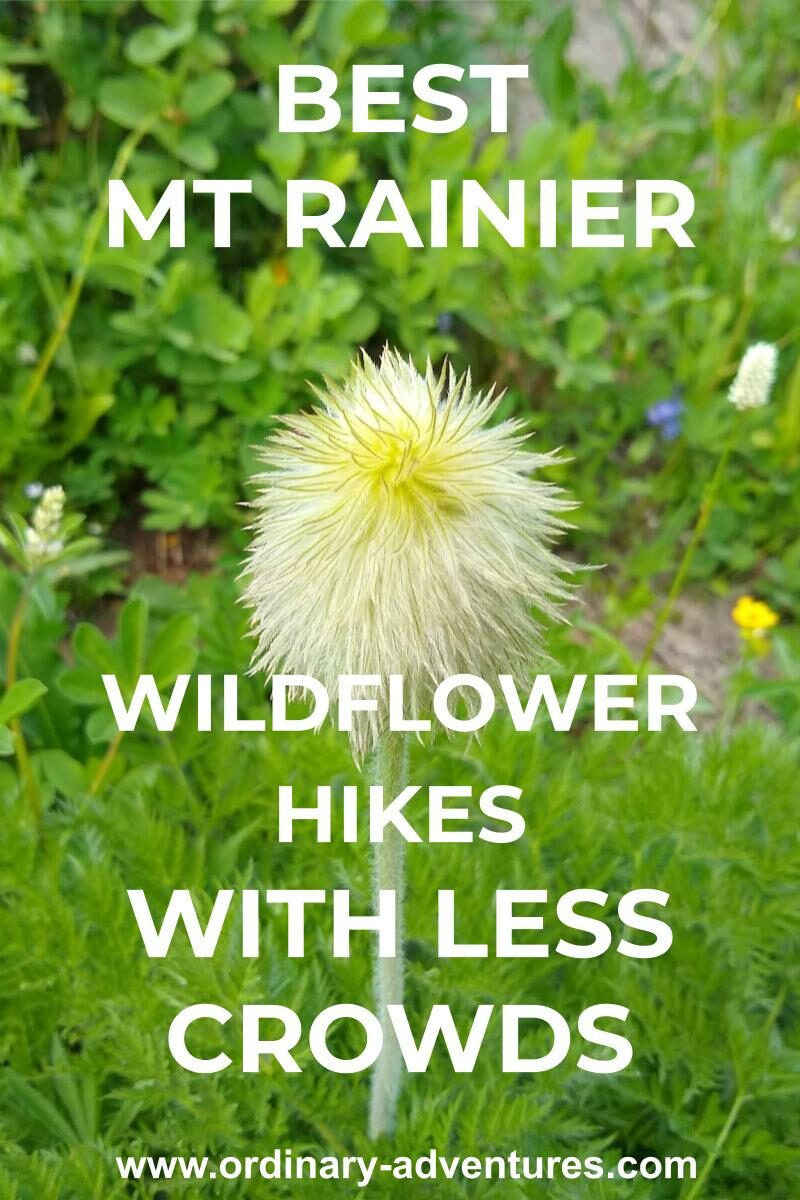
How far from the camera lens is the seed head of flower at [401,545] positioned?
1.09m

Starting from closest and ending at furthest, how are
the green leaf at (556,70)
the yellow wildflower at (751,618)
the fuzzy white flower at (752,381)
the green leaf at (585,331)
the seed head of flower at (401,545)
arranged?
the seed head of flower at (401,545)
the fuzzy white flower at (752,381)
the yellow wildflower at (751,618)
the green leaf at (585,331)
the green leaf at (556,70)

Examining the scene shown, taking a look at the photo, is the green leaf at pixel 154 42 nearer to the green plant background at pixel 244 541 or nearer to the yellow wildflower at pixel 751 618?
the green plant background at pixel 244 541

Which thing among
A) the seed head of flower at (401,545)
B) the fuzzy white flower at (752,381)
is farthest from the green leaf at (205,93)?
the seed head of flower at (401,545)

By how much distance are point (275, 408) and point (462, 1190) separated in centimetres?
193

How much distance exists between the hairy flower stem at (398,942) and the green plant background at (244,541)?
0.05 meters

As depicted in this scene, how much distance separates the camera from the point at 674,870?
1905 mm

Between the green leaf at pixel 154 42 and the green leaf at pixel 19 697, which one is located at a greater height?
the green leaf at pixel 154 42

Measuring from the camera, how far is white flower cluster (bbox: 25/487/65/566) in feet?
6.14

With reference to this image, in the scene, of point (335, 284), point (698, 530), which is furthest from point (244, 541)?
point (698, 530)

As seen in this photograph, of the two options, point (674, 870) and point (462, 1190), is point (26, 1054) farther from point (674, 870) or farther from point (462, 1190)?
point (674, 870)

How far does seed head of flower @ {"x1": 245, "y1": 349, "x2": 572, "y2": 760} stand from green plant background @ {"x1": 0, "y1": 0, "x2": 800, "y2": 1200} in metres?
0.65

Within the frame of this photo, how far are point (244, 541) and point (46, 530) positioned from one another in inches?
46.5

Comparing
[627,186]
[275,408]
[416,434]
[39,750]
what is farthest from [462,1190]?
[627,186]

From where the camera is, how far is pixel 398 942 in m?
1.46
